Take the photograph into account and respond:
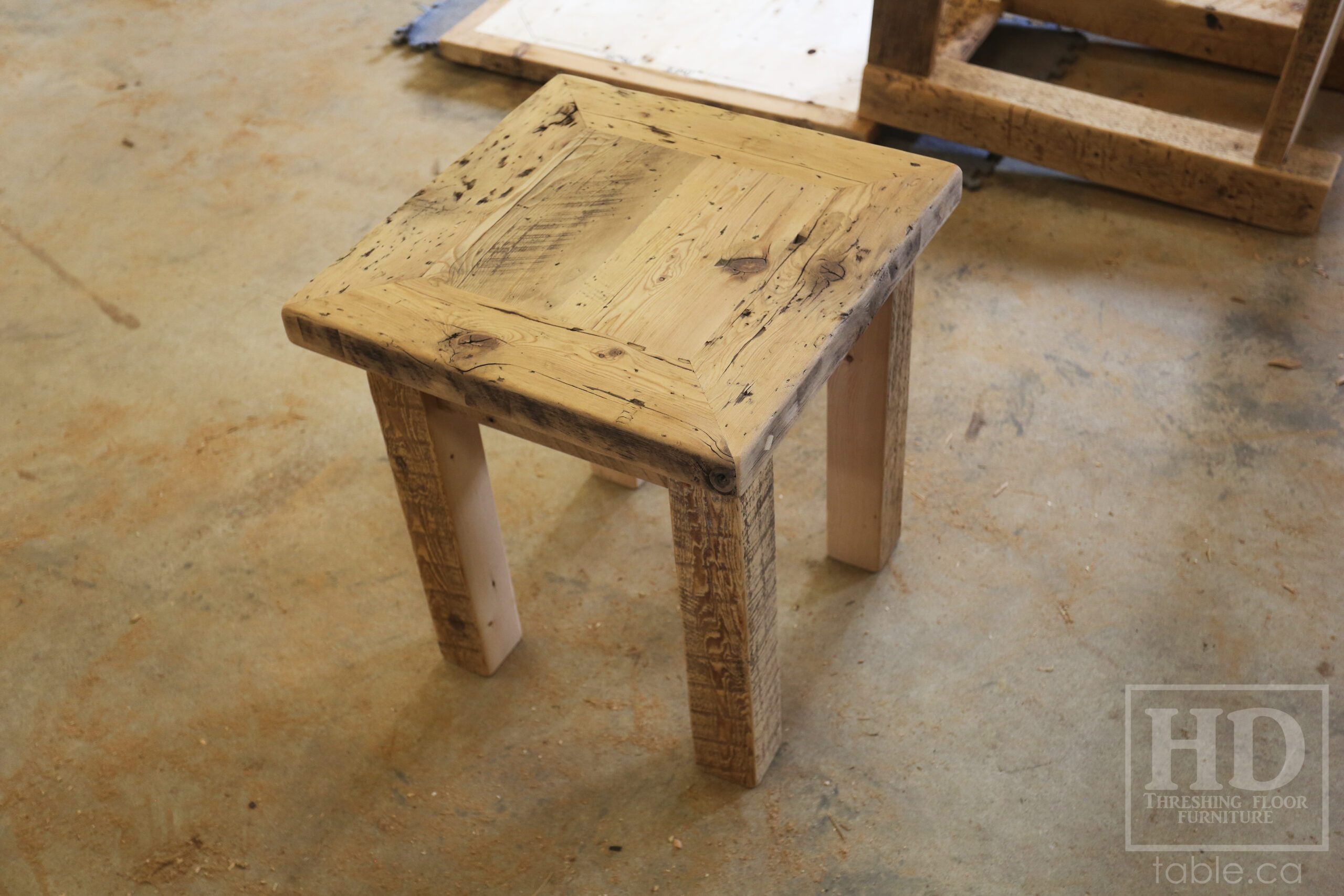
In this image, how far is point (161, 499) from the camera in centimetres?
185

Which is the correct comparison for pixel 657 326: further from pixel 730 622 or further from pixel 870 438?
pixel 870 438

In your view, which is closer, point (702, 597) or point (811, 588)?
point (702, 597)

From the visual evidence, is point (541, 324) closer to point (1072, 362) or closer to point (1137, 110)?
point (1072, 362)

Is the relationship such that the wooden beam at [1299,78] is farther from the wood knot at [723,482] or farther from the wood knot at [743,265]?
the wood knot at [723,482]

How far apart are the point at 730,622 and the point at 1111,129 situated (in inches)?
60.5

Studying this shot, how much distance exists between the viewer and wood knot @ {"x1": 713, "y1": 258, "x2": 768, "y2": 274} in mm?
1205

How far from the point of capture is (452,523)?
1375 millimetres

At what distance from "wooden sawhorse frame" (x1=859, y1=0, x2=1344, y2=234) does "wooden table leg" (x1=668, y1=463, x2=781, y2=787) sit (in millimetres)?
1427

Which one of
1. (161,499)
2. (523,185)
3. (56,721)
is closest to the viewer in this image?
(523,185)

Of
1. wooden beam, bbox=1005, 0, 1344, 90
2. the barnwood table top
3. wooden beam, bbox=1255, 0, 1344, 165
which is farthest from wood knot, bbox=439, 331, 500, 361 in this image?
Result: wooden beam, bbox=1005, 0, 1344, 90

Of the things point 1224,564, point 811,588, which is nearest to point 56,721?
point 811,588

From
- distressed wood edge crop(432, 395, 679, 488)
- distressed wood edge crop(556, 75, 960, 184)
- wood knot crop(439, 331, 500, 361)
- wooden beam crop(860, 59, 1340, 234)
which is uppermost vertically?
distressed wood edge crop(556, 75, 960, 184)

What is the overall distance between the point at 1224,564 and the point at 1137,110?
1084 millimetres

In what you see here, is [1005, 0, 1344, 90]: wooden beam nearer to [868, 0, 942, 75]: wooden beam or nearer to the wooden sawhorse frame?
the wooden sawhorse frame
